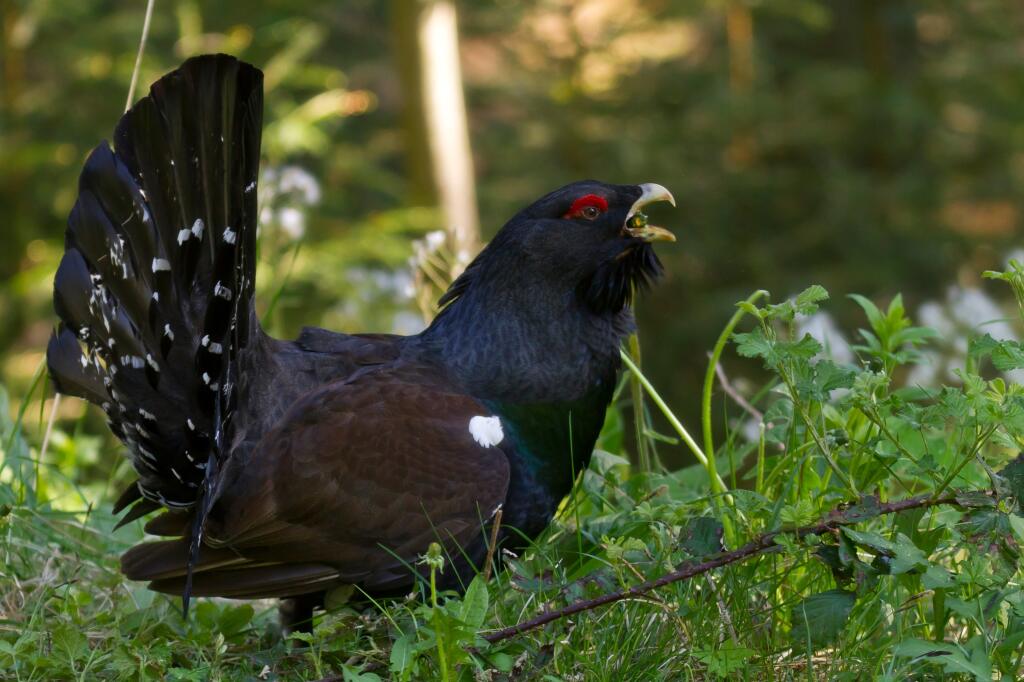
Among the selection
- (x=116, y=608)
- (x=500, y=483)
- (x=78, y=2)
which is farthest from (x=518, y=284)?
(x=78, y=2)

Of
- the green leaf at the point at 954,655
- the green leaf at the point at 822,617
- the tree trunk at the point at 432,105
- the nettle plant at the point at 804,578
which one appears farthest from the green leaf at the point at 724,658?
the tree trunk at the point at 432,105

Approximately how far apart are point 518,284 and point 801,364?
101cm

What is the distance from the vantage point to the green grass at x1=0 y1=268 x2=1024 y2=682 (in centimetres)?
242

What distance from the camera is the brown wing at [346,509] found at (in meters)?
3.02

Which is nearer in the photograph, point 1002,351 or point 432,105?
point 1002,351

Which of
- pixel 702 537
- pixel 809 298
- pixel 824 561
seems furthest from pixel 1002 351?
pixel 702 537

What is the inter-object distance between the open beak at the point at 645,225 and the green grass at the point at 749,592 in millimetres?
538

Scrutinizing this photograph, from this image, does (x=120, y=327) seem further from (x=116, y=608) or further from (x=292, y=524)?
(x=116, y=608)

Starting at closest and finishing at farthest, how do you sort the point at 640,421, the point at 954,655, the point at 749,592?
the point at 954,655
the point at 749,592
the point at 640,421

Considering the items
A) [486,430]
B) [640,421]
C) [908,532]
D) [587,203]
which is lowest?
[908,532]

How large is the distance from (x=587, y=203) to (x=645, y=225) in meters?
0.18

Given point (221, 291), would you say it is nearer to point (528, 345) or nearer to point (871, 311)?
point (528, 345)

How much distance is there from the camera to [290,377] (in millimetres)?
3242

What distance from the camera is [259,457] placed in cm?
309
